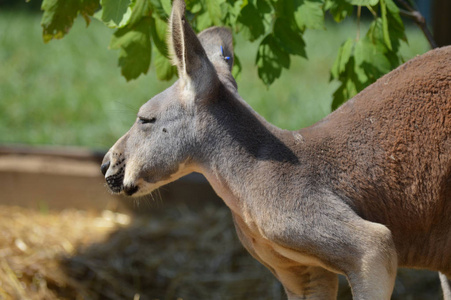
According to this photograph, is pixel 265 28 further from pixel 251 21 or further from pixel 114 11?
pixel 114 11

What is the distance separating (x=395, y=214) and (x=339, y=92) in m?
0.90

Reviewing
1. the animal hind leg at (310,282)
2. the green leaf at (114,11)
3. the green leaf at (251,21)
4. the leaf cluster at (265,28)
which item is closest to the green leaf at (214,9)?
the leaf cluster at (265,28)

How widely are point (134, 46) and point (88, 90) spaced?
13.9 feet

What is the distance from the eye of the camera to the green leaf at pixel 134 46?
9.77ft

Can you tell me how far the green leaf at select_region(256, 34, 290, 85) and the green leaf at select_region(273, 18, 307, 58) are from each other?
0.03 meters

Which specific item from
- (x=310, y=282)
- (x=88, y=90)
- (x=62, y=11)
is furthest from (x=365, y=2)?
(x=88, y=90)

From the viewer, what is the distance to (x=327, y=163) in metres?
2.55

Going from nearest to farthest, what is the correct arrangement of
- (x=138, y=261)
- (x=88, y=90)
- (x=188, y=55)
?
1. (x=188, y=55)
2. (x=138, y=261)
3. (x=88, y=90)

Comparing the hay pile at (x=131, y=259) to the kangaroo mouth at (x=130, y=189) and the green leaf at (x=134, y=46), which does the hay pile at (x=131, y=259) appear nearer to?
the kangaroo mouth at (x=130, y=189)

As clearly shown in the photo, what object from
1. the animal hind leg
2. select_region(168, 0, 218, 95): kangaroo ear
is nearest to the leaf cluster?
select_region(168, 0, 218, 95): kangaroo ear

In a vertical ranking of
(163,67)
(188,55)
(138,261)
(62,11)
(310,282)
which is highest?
(188,55)

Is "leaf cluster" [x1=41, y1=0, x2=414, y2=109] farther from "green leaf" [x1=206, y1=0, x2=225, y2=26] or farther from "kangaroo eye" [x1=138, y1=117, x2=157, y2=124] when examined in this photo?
"kangaroo eye" [x1=138, y1=117, x2=157, y2=124]

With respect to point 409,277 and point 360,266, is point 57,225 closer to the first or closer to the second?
point 409,277

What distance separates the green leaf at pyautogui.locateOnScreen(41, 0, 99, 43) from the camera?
294 cm
